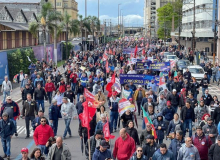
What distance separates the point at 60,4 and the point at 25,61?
10092cm

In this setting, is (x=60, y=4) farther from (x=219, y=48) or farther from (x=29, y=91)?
(x=29, y=91)

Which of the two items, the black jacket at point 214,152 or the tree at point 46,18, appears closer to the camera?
the black jacket at point 214,152

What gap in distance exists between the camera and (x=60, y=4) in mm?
133875

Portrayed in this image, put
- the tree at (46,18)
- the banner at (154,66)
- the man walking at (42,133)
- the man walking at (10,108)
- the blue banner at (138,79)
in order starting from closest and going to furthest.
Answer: the man walking at (42,133)
the man walking at (10,108)
the blue banner at (138,79)
the banner at (154,66)
the tree at (46,18)

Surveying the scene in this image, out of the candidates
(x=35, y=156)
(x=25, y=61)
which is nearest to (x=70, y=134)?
(x=35, y=156)

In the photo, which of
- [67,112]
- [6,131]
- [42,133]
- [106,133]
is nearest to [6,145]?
[6,131]

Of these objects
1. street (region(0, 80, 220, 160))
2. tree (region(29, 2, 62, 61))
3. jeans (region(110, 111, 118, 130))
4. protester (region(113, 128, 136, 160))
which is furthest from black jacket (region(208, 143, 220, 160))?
tree (region(29, 2, 62, 61))

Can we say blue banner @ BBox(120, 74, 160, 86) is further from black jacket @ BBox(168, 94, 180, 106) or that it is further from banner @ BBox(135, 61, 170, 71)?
banner @ BBox(135, 61, 170, 71)

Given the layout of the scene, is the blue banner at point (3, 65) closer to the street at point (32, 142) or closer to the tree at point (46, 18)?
the street at point (32, 142)

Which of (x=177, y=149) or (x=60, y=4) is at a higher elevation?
(x=60, y=4)

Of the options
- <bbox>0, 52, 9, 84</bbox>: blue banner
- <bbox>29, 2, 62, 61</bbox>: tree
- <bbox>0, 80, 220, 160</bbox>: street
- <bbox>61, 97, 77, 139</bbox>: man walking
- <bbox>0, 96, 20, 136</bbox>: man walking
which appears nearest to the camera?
<bbox>0, 80, 220, 160</bbox>: street

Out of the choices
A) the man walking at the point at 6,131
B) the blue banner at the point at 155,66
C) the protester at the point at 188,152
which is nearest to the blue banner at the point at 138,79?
the blue banner at the point at 155,66

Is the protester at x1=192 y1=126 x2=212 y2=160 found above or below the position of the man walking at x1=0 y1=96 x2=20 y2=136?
below

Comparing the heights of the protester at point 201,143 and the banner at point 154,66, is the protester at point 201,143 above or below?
below
